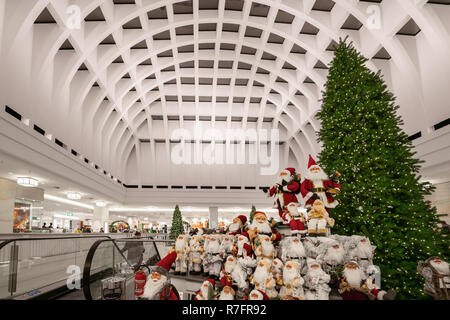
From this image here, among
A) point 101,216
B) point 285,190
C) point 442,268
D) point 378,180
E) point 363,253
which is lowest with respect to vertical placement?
point 101,216

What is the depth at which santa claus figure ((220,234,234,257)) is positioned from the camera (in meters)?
4.86

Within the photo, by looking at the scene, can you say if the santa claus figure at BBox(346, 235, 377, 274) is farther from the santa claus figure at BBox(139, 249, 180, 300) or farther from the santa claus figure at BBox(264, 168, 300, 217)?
the santa claus figure at BBox(139, 249, 180, 300)

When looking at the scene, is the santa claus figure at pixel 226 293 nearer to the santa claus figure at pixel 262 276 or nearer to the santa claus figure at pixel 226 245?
the santa claus figure at pixel 262 276

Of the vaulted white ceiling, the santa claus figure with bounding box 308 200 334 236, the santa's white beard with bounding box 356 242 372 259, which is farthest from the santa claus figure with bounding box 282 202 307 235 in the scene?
the vaulted white ceiling

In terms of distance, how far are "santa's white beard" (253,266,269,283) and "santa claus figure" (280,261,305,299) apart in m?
0.24

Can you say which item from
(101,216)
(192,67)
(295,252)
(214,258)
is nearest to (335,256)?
(295,252)

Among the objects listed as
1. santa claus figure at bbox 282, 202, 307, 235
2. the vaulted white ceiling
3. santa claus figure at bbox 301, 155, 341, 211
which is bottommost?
santa claus figure at bbox 282, 202, 307, 235

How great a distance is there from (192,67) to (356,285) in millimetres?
22947

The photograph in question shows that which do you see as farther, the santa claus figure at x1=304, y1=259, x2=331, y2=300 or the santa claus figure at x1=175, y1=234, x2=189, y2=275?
the santa claus figure at x1=175, y1=234, x2=189, y2=275

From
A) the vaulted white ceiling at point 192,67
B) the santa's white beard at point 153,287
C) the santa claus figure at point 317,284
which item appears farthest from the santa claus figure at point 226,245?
the vaulted white ceiling at point 192,67

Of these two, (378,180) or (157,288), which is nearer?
(157,288)

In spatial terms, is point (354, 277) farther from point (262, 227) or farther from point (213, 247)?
point (213, 247)

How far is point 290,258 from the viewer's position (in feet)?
13.4

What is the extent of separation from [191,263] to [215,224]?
83.4 ft
